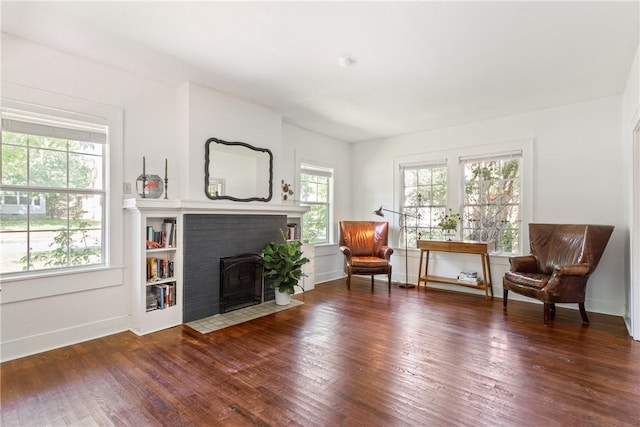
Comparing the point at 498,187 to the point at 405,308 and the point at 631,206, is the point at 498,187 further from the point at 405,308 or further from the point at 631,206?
the point at 405,308

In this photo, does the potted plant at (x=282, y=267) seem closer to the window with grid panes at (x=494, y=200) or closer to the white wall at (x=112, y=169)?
the white wall at (x=112, y=169)

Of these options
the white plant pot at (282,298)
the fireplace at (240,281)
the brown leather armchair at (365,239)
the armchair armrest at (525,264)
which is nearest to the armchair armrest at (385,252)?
the brown leather armchair at (365,239)

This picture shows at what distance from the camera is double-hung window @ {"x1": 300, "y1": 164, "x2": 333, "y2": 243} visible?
211 inches

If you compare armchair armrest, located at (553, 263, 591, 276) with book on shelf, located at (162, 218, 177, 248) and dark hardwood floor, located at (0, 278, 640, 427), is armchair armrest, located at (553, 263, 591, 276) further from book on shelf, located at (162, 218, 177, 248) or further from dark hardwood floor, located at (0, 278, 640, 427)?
book on shelf, located at (162, 218, 177, 248)

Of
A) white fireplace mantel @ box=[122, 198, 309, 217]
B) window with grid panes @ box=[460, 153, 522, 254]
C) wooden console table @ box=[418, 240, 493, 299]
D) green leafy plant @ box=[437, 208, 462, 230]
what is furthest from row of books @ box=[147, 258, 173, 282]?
window with grid panes @ box=[460, 153, 522, 254]

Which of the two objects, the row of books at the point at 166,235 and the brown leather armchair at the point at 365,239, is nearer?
the row of books at the point at 166,235

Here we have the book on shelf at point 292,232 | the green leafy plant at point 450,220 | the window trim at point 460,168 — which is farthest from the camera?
the green leafy plant at point 450,220

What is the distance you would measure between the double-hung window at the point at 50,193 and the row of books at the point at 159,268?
1.42 feet

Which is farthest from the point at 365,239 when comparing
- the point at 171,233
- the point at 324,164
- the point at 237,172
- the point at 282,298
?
the point at 171,233

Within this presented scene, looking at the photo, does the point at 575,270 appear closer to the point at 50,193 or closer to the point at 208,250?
the point at 208,250

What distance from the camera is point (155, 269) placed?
10.5 feet

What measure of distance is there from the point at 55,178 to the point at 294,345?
8.52 feet

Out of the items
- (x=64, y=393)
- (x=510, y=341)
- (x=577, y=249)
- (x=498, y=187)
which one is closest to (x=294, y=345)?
(x=64, y=393)

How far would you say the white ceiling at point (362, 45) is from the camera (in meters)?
2.18
